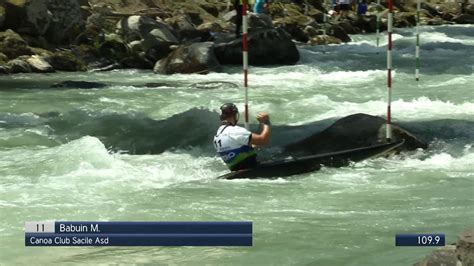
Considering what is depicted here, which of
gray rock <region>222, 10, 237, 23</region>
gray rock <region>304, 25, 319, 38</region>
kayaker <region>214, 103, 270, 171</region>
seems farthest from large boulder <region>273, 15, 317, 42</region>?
kayaker <region>214, 103, 270, 171</region>

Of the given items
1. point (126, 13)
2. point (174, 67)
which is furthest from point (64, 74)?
point (126, 13)

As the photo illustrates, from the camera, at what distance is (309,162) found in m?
8.37

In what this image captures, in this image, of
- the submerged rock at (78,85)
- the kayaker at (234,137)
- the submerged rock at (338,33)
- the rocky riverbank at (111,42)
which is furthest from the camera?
the submerged rock at (338,33)

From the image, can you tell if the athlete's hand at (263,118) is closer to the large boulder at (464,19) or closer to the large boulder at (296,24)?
the large boulder at (296,24)

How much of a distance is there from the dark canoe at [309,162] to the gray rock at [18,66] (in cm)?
1047

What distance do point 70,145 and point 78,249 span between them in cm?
409

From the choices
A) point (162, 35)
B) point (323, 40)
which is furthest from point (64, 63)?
point (323, 40)

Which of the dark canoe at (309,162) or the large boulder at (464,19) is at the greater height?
the dark canoe at (309,162)

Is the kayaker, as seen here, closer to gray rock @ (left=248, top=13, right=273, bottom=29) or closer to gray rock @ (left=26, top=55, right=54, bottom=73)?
gray rock @ (left=26, top=55, right=54, bottom=73)

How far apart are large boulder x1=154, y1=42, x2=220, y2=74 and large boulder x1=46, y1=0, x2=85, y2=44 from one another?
308 cm

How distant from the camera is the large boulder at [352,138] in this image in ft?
30.4

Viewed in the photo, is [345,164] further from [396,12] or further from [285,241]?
[396,12]

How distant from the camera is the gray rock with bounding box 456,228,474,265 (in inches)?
156

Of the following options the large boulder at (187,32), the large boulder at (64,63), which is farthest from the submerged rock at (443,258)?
the large boulder at (187,32)
